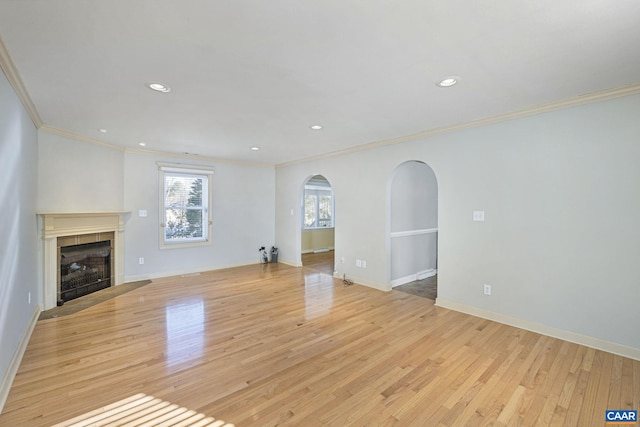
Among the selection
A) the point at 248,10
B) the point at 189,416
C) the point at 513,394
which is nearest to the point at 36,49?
the point at 248,10

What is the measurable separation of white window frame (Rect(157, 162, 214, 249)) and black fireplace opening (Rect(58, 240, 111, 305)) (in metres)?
0.94

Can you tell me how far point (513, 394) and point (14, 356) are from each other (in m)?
4.06

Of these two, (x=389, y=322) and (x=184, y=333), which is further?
(x=389, y=322)

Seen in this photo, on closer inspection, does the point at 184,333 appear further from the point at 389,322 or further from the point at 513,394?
the point at 513,394

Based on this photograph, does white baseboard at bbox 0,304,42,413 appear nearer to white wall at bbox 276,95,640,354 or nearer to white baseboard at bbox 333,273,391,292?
white baseboard at bbox 333,273,391,292

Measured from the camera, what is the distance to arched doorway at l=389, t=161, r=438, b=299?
16.1 feet

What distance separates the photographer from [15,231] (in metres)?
2.66

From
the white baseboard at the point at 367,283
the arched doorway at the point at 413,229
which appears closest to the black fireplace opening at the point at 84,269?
the white baseboard at the point at 367,283

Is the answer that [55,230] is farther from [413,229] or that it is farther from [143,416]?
[413,229]

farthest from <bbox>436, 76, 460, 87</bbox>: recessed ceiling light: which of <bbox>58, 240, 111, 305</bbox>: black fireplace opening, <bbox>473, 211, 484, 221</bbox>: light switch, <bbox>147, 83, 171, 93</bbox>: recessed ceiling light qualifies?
<bbox>58, 240, 111, 305</bbox>: black fireplace opening

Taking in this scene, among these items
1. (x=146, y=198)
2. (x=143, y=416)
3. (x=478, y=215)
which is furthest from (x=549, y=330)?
(x=146, y=198)

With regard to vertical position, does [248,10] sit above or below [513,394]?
above

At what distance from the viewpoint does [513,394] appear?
215 centimetres

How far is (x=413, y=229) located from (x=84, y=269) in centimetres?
560
